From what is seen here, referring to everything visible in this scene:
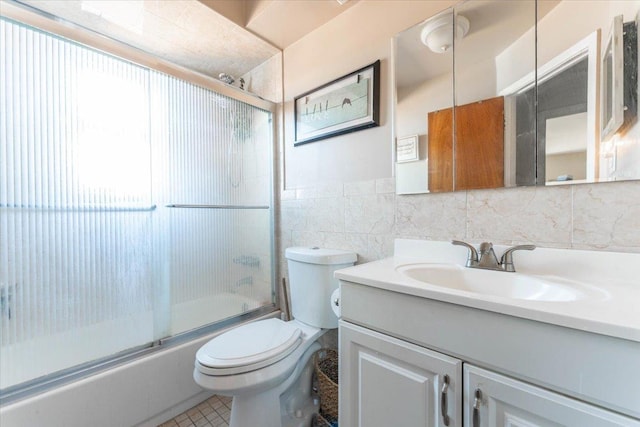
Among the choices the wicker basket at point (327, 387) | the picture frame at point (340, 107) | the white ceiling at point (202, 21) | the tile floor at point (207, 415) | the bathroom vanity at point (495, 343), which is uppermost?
the white ceiling at point (202, 21)

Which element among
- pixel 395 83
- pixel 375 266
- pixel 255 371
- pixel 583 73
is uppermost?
pixel 395 83

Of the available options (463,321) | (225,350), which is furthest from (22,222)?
(463,321)

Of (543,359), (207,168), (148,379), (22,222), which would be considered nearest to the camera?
(543,359)

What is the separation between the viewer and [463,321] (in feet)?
2.19

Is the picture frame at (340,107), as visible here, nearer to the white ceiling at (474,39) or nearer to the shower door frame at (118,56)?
the white ceiling at (474,39)

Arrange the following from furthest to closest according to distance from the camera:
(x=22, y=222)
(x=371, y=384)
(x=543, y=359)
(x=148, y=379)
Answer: (x=148, y=379), (x=22, y=222), (x=371, y=384), (x=543, y=359)

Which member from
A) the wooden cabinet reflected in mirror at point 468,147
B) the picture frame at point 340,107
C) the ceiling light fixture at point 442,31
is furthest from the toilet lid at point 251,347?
the ceiling light fixture at point 442,31

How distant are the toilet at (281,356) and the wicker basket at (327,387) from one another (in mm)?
64

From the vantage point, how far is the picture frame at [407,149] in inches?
47.9

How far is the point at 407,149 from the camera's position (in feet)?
4.08

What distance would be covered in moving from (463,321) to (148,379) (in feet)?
4.70

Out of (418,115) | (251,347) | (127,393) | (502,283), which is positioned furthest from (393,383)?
(127,393)

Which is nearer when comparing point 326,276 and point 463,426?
point 463,426

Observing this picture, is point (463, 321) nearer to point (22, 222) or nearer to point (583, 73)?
point (583, 73)
